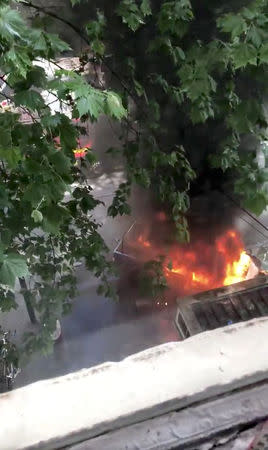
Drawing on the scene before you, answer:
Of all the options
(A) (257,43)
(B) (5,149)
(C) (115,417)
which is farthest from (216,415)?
(A) (257,43)

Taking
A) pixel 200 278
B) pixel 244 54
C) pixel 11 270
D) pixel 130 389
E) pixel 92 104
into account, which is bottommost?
pixel 130 389

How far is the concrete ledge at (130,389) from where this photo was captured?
1.16m

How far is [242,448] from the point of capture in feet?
3.67

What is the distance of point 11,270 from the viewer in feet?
9.21

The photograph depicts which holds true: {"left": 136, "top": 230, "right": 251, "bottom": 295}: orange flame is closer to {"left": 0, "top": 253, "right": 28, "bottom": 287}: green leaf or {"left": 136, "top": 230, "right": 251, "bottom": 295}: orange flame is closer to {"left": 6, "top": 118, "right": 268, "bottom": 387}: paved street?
{"left": 6, "top": 118, "right": 268, "bottom": 387}: paved street

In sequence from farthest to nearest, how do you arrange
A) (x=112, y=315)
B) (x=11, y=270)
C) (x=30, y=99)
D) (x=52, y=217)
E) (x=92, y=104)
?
(x=112, y=315) → (x=52, y=217) → (x=11, y=270) → (x=30, y=99) → (x=92, y=104)

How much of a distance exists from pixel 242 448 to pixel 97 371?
48cm

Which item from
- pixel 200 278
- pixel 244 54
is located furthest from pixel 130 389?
pixel 200 278

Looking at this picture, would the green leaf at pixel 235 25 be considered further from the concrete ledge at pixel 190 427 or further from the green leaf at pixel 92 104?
the concrete ledge at pixel 190 427

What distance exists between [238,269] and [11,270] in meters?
5.67

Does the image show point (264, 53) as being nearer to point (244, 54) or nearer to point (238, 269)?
point (244, 54)

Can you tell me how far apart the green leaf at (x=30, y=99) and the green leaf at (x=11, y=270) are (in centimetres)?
106

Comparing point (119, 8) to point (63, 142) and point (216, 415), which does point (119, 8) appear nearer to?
point (63, 142)

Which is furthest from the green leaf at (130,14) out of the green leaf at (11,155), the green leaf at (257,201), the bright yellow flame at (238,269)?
the bright yellow flame at (238,269)
